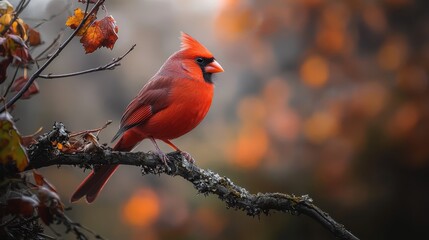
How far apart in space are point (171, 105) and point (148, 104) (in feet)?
0.45

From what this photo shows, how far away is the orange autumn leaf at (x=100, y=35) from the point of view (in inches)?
69.2

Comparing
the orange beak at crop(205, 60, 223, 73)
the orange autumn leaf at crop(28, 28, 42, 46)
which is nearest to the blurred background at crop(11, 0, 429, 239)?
the orange beak at crop(205, 60, 223, 73)

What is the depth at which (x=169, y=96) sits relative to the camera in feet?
8.70

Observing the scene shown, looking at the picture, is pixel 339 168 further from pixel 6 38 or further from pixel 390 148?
pixel 6 38

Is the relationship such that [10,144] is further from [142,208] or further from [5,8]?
[142,208]

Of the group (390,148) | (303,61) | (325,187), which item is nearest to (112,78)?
(303,61)

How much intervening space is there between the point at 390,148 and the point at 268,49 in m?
1.55

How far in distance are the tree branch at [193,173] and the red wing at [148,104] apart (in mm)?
393

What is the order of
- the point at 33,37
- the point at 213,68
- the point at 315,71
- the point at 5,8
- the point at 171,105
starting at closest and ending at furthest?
the point at 5,8 → the point at 33,37 → the point at 171,105 → the point at 213,68 → the point at 315,71

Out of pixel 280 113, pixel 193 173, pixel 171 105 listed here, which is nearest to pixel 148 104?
pixel 171 105

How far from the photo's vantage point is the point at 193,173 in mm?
2205

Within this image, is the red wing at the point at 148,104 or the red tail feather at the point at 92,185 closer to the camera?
the red tail feather at the point at 92,185

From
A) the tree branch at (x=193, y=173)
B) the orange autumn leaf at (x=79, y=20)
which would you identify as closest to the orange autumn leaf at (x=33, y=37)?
the orange autumn leaf at (x=79, y=20)

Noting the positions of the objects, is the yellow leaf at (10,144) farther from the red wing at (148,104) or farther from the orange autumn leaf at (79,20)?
the red wing at (148,104)
